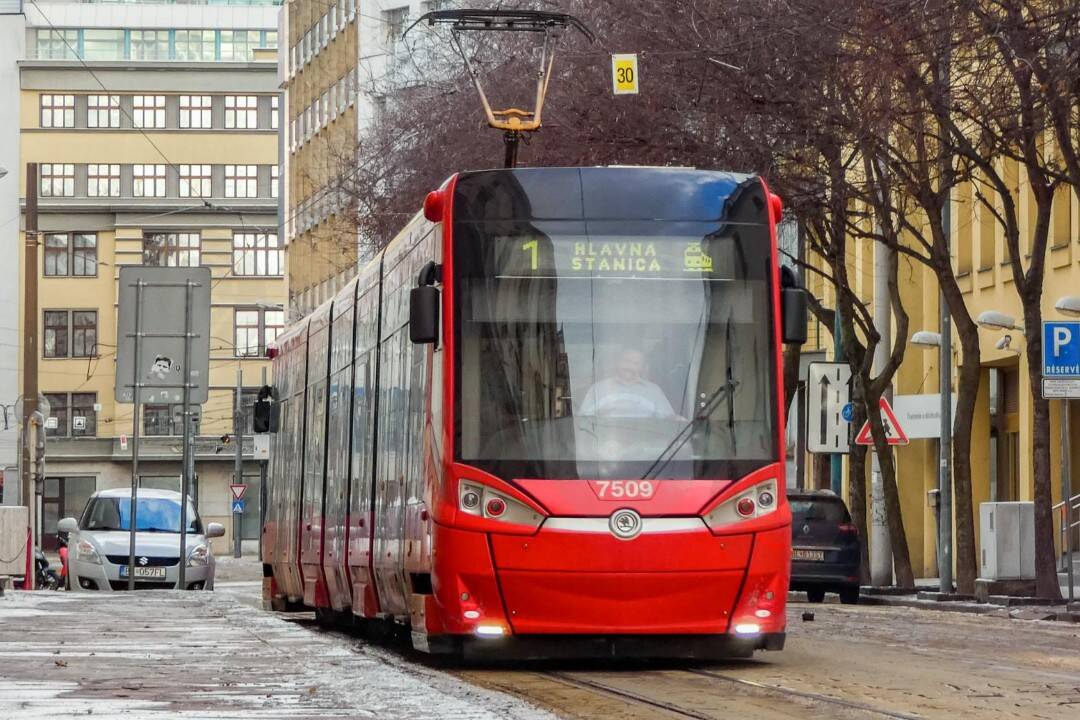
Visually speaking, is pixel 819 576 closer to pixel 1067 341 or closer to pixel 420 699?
pixel 1067 341

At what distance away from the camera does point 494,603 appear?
1488cm

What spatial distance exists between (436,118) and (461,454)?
22.5m

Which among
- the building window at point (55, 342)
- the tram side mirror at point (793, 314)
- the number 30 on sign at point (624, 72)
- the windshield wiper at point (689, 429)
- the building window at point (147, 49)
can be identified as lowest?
the windshield wiper at point (689, 429)

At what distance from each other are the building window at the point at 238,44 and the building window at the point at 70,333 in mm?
12162

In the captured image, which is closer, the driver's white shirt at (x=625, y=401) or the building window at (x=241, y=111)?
the driver's white shirt at (x=625, y=401)

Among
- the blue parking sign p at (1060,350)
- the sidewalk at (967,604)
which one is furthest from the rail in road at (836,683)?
the sidewalk at (967,604)

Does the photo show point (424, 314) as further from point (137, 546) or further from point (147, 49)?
point (147, 49)

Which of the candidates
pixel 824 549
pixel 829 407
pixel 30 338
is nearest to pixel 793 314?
pixel 824 549

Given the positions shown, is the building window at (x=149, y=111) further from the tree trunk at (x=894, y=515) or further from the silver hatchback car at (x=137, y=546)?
the tree trunk at (x=894, y=515)

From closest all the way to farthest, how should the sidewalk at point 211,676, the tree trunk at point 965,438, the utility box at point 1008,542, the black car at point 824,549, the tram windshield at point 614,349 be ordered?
the sidewalk at point 211,676, the tram windshield at point 614,349, the tree trunk at point 965,438, the utility box at point 1008,542, the black car at point 824,549

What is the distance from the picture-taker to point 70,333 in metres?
106

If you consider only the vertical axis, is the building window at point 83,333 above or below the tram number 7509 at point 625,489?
above

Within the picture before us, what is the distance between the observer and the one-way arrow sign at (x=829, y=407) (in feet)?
121

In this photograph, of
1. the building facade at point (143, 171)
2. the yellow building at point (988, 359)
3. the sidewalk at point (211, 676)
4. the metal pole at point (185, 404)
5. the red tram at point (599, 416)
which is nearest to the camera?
the sidewalk at point (211, 676)
